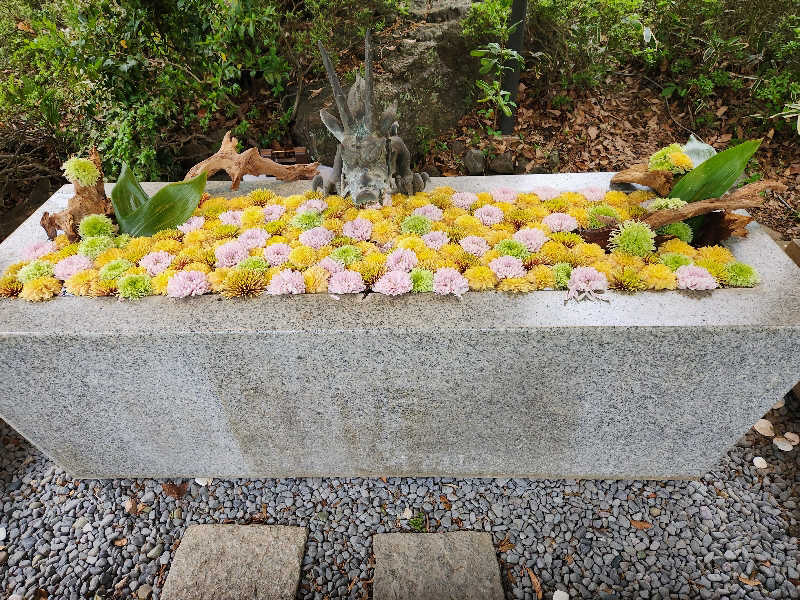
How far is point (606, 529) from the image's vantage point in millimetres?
2164

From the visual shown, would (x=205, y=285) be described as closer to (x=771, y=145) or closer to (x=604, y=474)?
(x=604, y=474)

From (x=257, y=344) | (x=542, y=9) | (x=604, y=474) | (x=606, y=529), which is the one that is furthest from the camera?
(x=542, y=9)

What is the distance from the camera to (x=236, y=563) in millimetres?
2037

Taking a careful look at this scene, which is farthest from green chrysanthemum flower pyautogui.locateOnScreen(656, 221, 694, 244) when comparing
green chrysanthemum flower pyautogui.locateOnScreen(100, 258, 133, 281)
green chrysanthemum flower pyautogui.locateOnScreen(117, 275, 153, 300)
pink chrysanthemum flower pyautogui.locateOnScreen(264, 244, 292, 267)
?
green chrysanthemum flower pyautogui.locateOnScreen(100, 258, 133, 281)

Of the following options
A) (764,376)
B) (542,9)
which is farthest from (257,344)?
(542,9)

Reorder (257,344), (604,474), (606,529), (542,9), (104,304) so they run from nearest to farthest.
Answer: (257,344), (104,304), (606,529), (604,474), (542,9)

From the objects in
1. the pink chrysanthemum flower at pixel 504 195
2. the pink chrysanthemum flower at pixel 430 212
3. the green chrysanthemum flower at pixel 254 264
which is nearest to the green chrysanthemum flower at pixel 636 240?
the pink chrysanthemum flower at pixel 504 195

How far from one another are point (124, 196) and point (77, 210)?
22 centimetres

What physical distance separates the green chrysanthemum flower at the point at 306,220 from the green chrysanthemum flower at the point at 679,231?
1590 millimetres

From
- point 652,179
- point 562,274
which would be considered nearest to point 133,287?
point 562,274

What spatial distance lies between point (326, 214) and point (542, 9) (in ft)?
11.1

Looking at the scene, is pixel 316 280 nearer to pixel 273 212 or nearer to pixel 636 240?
pixel 273 212

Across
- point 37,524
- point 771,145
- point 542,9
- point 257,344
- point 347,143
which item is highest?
point 542,9

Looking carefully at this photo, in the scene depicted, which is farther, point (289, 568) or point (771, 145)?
point (771, 145)
